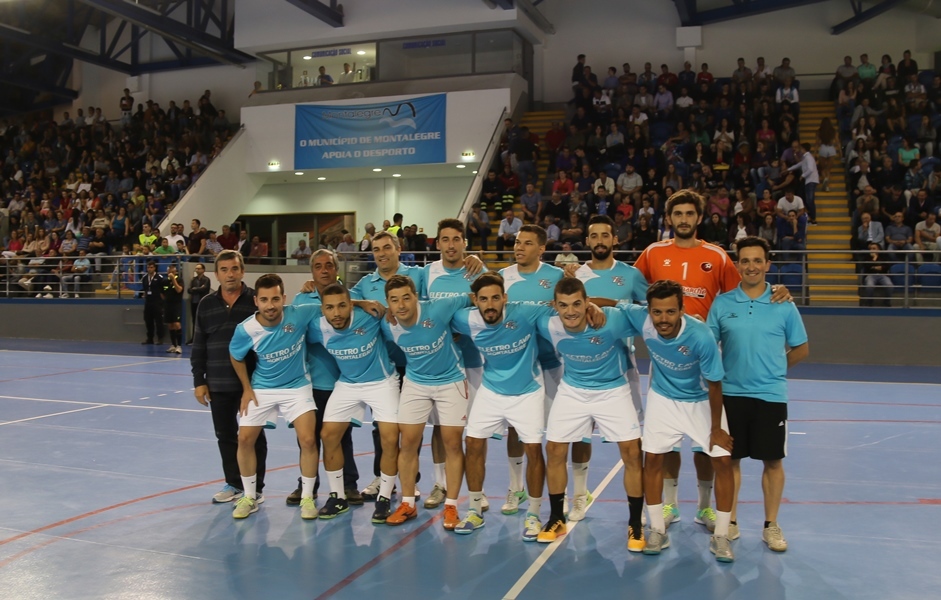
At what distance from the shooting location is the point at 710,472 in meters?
5.61

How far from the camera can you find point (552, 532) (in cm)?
536

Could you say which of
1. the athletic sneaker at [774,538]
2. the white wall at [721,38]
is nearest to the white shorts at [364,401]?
the athletic sneaker at [774,538]

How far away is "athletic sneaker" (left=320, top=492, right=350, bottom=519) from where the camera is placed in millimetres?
5887

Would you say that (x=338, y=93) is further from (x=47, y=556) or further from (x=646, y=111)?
(x=47, y=556)

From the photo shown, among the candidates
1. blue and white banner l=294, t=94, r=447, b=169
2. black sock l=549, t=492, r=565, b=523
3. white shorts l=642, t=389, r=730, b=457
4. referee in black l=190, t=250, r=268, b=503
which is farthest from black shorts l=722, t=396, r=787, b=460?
blue and white banner l=294, t=94, r=447, b=169

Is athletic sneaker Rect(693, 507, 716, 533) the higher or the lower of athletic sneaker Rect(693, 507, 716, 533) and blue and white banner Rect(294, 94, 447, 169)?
the lower

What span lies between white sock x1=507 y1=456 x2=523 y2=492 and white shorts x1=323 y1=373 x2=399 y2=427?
977 millimetres

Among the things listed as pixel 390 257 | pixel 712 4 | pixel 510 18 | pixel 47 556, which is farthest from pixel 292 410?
pixel 712 4

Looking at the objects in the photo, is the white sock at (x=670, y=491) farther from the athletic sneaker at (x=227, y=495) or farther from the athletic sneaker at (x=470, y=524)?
the athletic sneaker at (x=227, y=495)

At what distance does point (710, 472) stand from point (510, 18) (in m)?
18.5

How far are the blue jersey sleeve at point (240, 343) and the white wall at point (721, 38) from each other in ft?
64.1

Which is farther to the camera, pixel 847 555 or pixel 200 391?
pixel 200 391

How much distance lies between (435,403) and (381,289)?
3.76 feet

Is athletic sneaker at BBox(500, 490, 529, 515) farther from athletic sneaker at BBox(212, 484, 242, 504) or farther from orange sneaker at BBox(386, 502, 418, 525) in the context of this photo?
athletic sneaker at BBox(212, 484, 242, 504)
